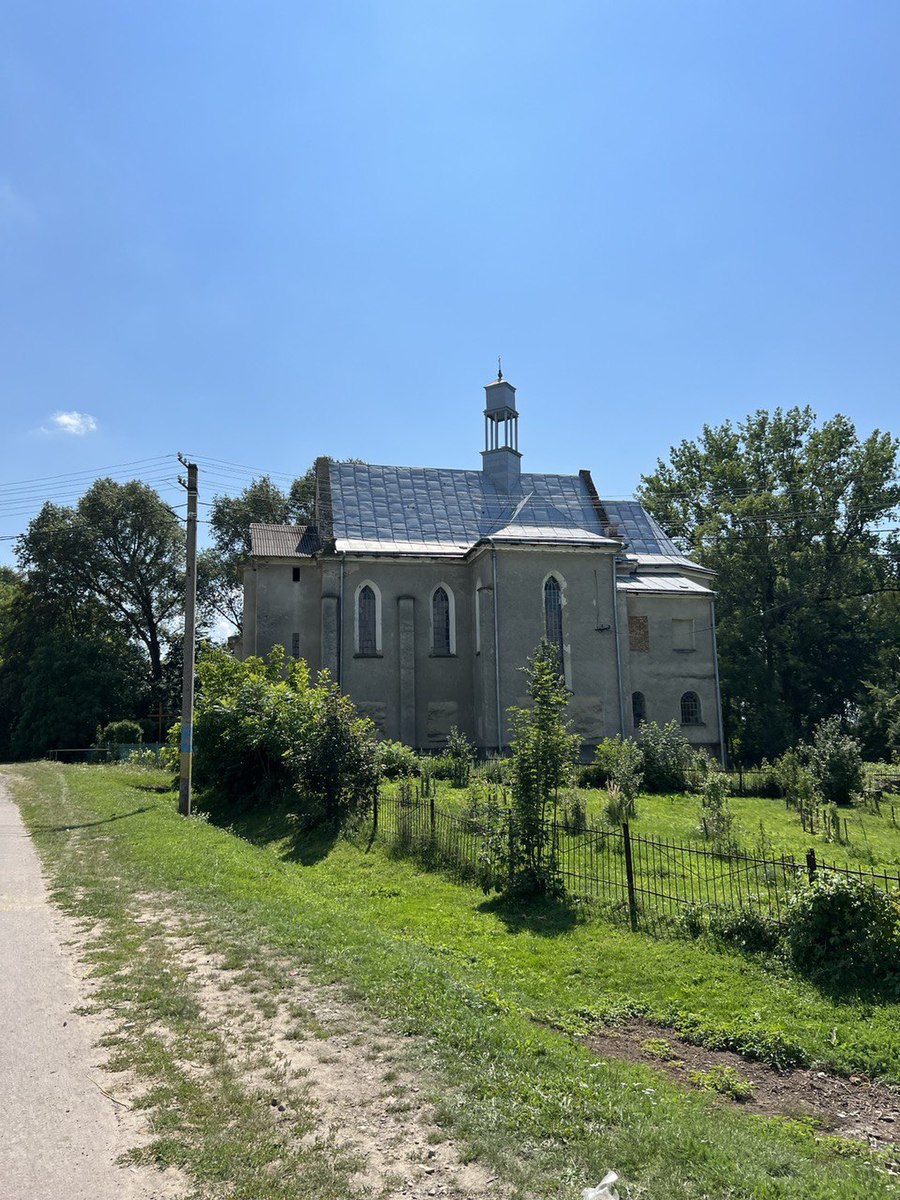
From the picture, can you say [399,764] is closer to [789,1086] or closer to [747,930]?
[747,930]

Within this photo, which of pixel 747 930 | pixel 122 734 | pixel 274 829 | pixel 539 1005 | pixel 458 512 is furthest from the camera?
pixel 122 734

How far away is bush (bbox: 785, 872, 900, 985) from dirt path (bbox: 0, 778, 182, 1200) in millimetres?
6026

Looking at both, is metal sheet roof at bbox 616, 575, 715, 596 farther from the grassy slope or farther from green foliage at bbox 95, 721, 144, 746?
green foliage at bbox 95, 721, 144, 746

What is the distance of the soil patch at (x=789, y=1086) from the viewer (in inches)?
205

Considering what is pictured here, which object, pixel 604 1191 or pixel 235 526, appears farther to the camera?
pixel 235 526

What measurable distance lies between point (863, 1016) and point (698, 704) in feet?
87.4

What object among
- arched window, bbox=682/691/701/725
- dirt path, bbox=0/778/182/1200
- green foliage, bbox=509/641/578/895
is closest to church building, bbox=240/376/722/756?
arched window, bbox=682/691/701/725

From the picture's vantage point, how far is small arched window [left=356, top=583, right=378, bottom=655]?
30406 mm

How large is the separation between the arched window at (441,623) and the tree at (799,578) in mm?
18443

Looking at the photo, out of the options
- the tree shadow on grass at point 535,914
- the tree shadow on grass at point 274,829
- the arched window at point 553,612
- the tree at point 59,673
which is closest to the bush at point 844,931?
the tree shadow on grass at point 535,914

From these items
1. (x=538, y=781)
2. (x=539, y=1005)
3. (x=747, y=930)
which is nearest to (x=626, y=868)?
(x=538, y=781)

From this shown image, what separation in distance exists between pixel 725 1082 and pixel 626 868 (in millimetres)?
4387

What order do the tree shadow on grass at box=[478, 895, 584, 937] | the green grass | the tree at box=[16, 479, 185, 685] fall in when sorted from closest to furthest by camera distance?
1. the green grass
2. the tree shadow on grass at box=[478, 895, 584, 937]
3. the tree at box=[16, 479, 185, 685]

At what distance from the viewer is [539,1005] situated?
7.10m
